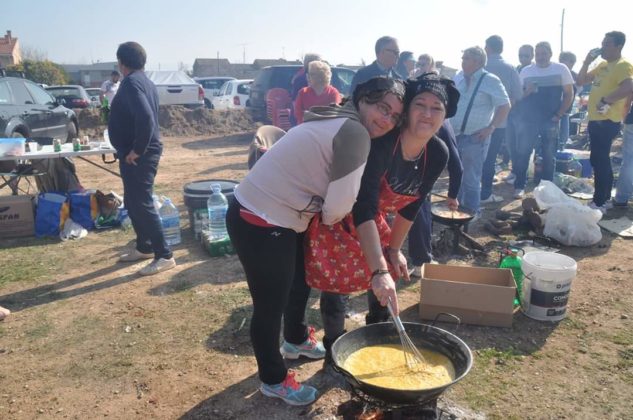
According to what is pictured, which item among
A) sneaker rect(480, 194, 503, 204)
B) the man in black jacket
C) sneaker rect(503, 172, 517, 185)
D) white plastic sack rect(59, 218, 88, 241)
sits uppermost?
the man in black jacket

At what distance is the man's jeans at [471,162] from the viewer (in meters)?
5.61

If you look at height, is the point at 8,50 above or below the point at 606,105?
above

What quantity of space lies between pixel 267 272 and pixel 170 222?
3.63m

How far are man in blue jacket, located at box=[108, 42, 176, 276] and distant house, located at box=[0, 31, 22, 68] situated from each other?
1860 inches

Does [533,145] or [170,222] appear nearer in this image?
[170,222]

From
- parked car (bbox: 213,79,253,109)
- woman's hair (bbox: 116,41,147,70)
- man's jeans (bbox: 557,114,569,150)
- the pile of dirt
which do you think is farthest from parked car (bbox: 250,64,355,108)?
woman's hair (bbox: 116,41,147,70)

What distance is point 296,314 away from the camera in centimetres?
305

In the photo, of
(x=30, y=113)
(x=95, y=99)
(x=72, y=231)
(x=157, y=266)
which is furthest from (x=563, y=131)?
(x=95, y=99)

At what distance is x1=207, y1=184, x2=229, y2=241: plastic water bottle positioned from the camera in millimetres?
5375

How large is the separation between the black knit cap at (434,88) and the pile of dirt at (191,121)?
13.5m

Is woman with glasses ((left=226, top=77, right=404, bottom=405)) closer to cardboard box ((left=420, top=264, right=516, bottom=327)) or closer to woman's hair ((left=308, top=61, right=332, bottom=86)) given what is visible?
cardboard box ((left=420, top=264, right=516, bottom=327))

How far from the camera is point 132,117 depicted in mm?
4414

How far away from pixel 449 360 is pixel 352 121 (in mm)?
1248

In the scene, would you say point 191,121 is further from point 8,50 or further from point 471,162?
point 8,50
